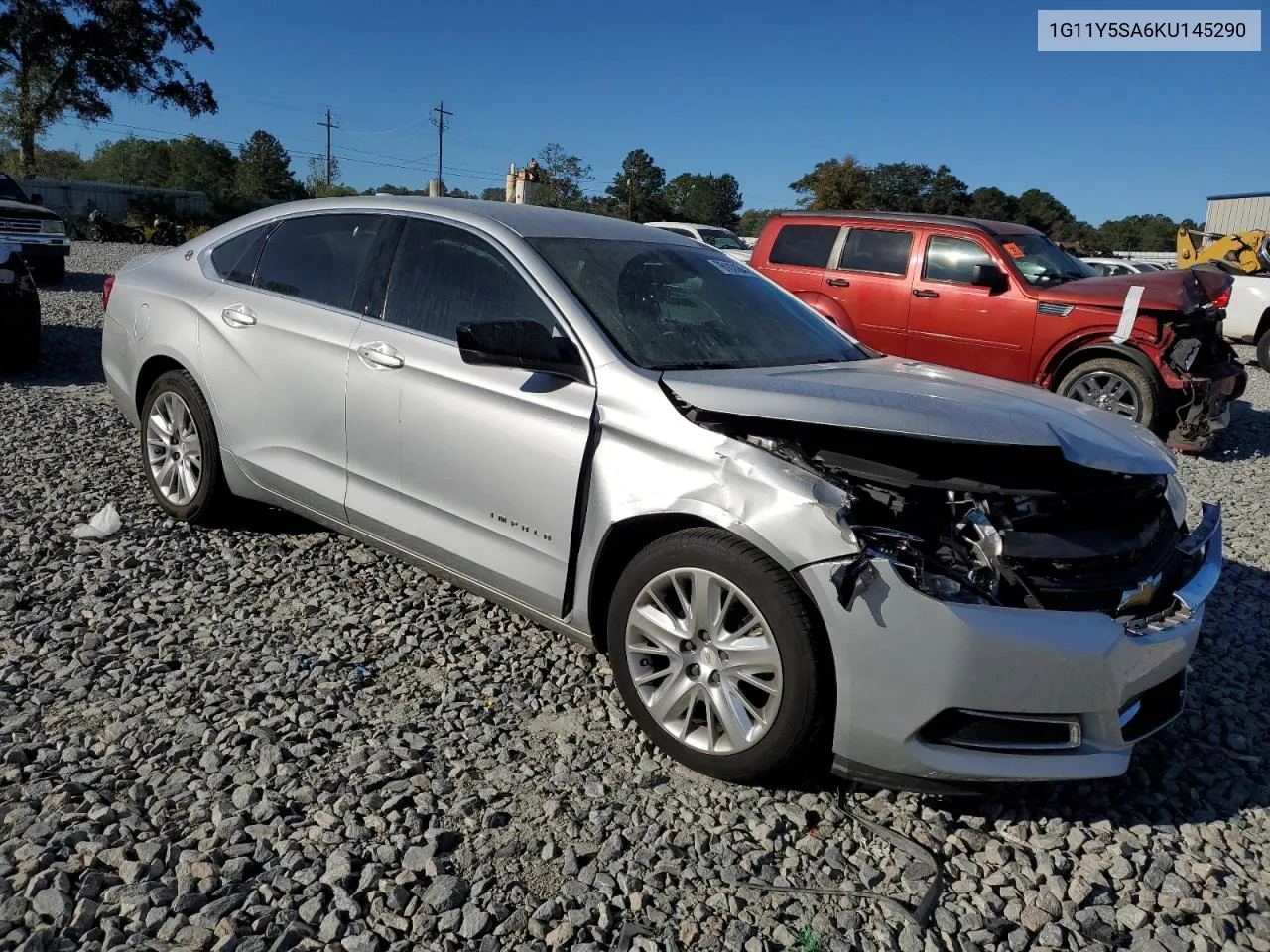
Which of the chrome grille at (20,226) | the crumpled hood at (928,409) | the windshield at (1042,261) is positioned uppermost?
the windshield at (1042,261)

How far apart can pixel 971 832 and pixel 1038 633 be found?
0.70 m

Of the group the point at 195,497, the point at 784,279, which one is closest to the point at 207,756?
the point at 195,497

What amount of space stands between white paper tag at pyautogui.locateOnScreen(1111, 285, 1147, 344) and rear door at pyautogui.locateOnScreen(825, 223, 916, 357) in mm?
1804

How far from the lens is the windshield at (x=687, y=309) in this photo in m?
3.41

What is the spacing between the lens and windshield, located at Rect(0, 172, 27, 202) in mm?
15920

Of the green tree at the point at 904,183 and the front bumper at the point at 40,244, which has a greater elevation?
the green tree at the point at 904,183

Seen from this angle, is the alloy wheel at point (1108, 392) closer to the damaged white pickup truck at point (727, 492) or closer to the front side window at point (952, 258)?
the front side window at point (952, 258)

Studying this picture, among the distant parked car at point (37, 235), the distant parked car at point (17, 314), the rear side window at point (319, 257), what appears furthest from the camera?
the distant parked car at point (37, 235)

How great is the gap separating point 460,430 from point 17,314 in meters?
6.80

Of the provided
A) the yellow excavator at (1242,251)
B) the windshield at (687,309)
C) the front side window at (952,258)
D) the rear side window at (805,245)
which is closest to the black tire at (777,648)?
the windshield at (687,309)

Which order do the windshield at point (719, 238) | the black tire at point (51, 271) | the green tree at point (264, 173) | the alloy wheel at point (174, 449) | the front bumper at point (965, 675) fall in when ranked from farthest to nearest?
the green tree at point (264, 173) < the windshield at point (719, 238) < the black tire at point (51, 271) < the alloy wheel at point (174, 449) < the front bumper at point (965, 675)

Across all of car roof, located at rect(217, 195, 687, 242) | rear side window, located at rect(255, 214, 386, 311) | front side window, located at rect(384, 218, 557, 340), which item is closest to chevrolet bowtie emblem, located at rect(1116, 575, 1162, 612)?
front side window, located at rect(384, 218, 557, 340)

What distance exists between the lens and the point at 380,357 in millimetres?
3754

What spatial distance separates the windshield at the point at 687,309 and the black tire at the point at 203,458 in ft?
6.39
